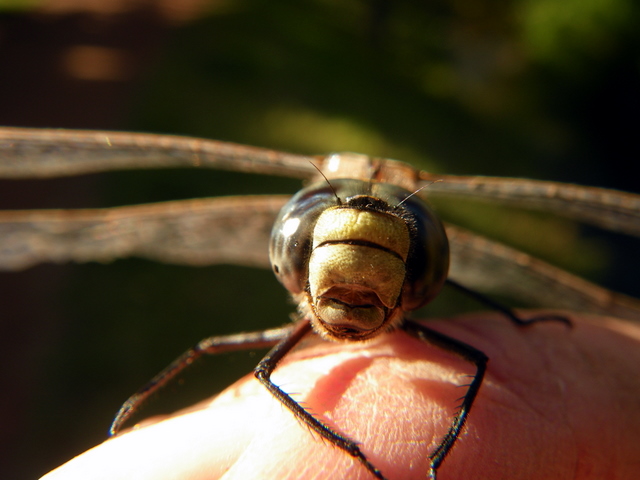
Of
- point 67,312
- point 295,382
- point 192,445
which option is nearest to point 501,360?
point 295,382

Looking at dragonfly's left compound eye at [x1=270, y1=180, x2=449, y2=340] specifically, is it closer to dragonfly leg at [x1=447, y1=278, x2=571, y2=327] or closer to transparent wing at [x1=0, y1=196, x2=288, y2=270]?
dragonfly leg at [x1=447, y1=278, x2=571, y2=327]

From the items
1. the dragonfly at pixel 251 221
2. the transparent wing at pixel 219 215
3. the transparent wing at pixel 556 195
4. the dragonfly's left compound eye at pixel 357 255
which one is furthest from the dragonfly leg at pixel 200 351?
the transparent wing at pixel 556 195

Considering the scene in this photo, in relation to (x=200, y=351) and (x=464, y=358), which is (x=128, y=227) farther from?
(x=464, y=358)

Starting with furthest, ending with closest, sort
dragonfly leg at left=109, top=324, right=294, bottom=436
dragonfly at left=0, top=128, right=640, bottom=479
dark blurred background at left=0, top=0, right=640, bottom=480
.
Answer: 1. dark blurred background at left=0, top=0, right=640, bottom=480
2. dragonfly leg at left=109, top=324, right=294, bottom=436
3. dragonfly at left=0, top=128, right=640, bottom=479

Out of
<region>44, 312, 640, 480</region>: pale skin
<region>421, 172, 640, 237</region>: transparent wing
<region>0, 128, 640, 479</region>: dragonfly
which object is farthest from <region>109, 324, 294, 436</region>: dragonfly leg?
Answer: <region>421, 172, 640, 237</region>: transparent wing

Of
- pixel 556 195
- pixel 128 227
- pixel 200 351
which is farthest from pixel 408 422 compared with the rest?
pixel 128 227

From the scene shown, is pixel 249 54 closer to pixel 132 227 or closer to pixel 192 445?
pixel 132 227
